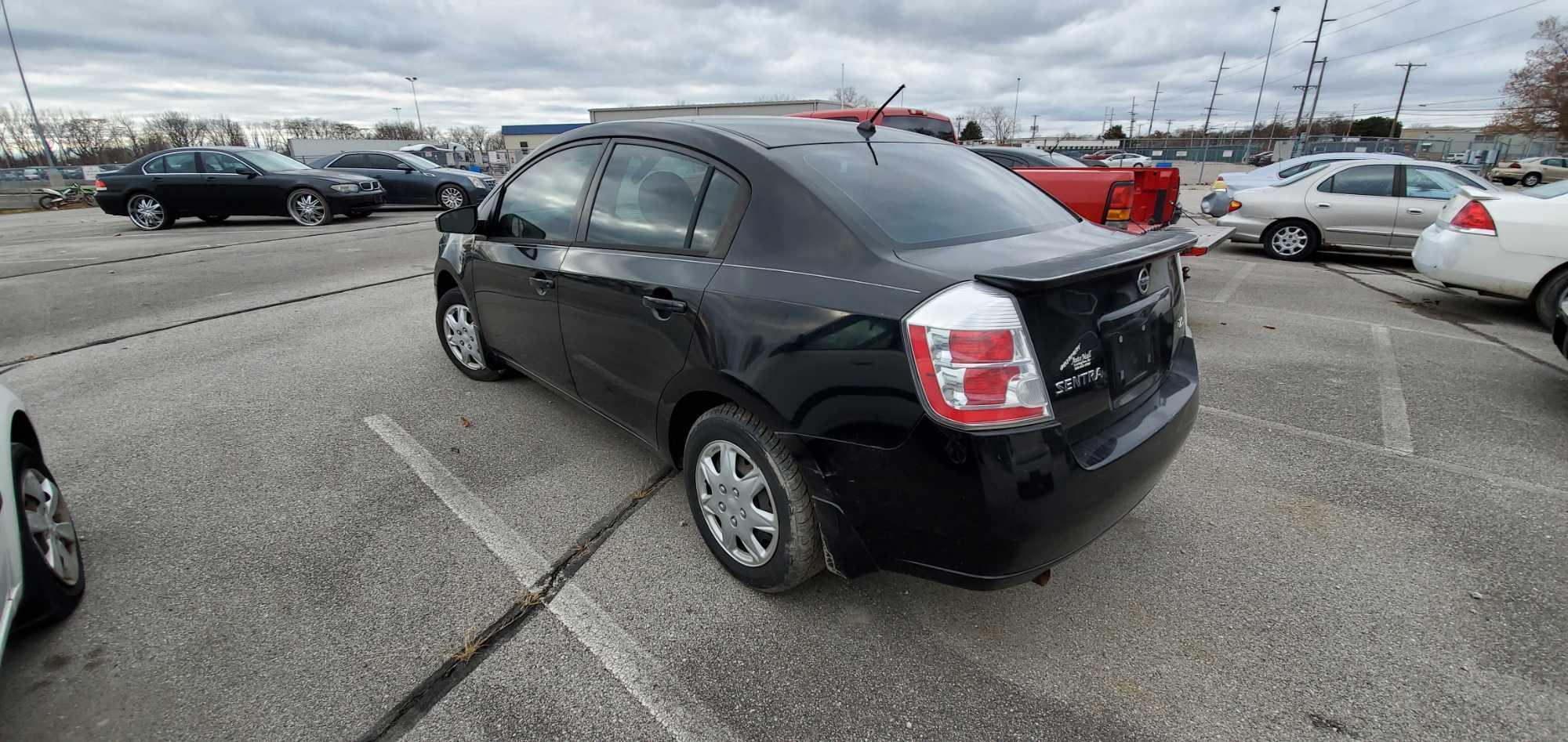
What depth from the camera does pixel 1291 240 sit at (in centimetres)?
949

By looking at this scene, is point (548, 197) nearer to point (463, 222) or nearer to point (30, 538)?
point (463, 222)

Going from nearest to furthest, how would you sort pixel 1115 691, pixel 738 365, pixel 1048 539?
1. pixel 1048 539
2. pixel 1115 691
3. pixel 738 365

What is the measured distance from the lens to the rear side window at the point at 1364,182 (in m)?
8.91

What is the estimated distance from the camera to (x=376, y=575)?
2.53m

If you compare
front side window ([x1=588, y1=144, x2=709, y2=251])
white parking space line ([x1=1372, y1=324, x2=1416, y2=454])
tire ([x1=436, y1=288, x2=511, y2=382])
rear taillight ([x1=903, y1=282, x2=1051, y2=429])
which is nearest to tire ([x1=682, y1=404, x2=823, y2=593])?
rear taillight ([x1=903, y1=282, x2=1051, y2=429])

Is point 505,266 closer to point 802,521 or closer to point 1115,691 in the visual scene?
point 802,521

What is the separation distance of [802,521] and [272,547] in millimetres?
2140

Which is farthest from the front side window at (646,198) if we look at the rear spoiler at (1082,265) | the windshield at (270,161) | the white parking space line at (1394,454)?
the windshield at (270,161)

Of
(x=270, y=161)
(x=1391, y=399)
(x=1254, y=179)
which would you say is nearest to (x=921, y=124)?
(x=1254, y=179)

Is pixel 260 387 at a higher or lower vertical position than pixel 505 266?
lower

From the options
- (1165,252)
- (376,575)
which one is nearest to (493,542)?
(376,575)

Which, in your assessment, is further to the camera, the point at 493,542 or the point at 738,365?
the point at 493,542

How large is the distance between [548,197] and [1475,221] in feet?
24.1

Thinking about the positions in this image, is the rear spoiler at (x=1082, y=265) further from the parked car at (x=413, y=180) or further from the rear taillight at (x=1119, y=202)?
the parked car at (x=413, y=180)
